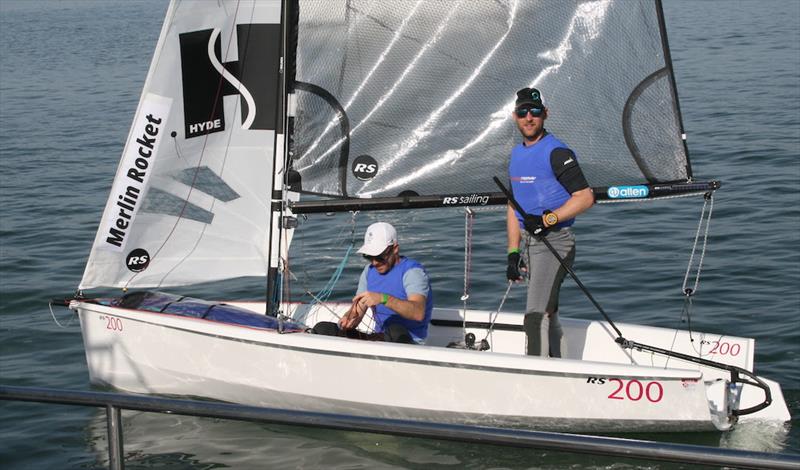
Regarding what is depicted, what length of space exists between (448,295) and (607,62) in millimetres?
3167

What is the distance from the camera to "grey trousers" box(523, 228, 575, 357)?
561 centimetres

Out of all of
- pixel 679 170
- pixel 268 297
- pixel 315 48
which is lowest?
pixel 268 297

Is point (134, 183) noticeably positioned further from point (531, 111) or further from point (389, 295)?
point (531, 111)

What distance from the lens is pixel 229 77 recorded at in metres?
6.37

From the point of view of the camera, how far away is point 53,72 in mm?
20516

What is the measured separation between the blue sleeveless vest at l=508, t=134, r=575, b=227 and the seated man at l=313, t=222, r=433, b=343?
656mm

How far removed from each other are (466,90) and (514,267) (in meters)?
1.08

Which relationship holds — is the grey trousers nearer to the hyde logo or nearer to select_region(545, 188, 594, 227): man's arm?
select_region(545, 188, 594, 227): man's arm

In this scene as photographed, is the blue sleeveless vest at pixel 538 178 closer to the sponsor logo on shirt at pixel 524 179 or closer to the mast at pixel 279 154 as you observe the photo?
the sponsor logo on shirt at pixel 524 179

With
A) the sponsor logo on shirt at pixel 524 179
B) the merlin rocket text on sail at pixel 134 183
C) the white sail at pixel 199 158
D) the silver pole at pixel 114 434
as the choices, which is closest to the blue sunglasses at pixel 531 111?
the sponsor logo on shirt at pixel 524 179

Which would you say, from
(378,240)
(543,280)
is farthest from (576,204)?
(378,240)

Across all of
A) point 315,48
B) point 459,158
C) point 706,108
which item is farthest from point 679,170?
point 706,108

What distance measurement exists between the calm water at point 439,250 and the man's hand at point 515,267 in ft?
2.90

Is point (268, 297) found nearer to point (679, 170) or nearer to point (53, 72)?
point (679, 170)
